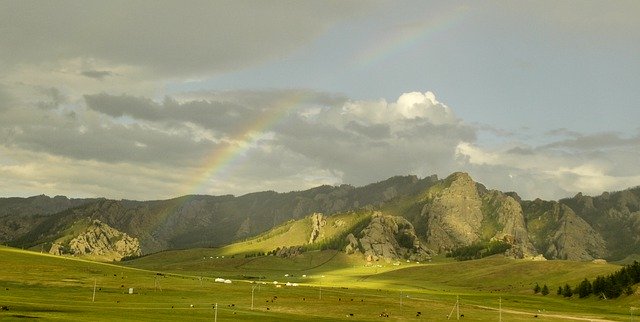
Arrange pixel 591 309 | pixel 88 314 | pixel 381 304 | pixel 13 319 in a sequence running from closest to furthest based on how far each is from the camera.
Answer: pixel 13 319 → pixel 88 314 → pixel 381 304 → pixel 591 309

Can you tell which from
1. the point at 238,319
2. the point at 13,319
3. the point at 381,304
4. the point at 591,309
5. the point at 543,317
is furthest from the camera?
the point at 591,309

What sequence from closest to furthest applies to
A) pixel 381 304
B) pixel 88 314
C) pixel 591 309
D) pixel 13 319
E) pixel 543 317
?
1. pixel 13 319
2. pixel 88 314
3. pixel 543 317
4. pixel 381 304
5. pixel 591 309

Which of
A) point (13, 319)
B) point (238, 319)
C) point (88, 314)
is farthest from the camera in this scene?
point (238, 319)

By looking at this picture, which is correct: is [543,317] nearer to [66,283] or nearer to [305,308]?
[305,308]

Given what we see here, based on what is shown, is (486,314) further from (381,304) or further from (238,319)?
(238,319)

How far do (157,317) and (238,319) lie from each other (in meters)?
13.4

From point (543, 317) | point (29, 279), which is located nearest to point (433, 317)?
point (543, 317)

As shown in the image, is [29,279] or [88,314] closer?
[88,314]

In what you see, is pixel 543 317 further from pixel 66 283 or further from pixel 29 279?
pixel 29 279

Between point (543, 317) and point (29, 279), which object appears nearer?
point (543, 317)

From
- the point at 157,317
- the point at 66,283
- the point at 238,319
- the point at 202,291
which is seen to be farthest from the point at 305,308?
the point at 66,283

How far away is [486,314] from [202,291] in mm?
90446

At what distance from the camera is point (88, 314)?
87.7 m

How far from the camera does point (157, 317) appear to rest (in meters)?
90.6
